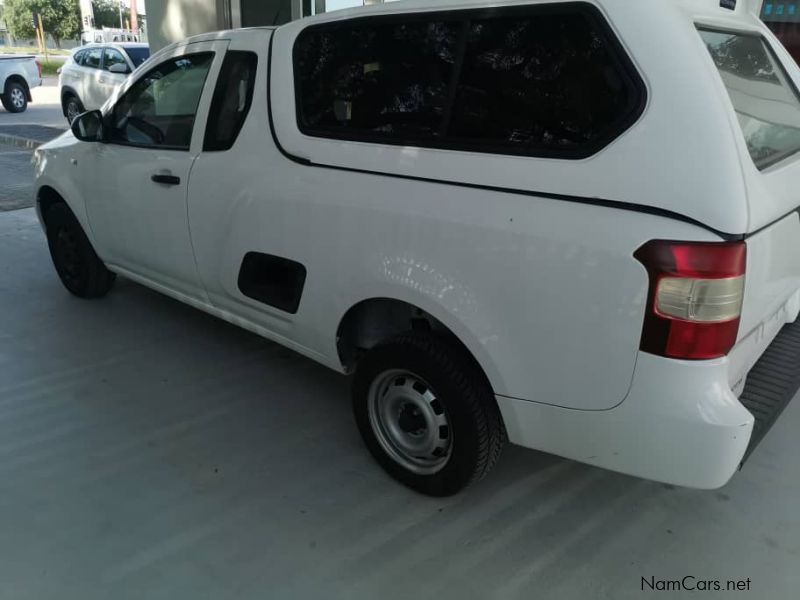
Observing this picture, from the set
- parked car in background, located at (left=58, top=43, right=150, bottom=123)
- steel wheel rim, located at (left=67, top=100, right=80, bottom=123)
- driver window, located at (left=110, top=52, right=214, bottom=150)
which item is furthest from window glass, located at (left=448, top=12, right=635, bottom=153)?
steel wheel rim, located at (left=67, top=100, right=80, bottom=123)

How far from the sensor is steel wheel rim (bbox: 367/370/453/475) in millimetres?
2514

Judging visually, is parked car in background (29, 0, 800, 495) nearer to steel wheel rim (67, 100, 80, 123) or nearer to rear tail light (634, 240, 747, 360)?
rear tail light (634, 240, 747, 360)

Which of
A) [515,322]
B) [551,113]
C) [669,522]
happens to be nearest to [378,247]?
[515,322]

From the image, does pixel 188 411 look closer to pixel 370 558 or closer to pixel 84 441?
pixel 84 441

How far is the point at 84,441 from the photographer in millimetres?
2992

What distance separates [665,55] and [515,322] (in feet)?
2.89

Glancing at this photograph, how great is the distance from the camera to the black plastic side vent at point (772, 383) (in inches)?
85.3

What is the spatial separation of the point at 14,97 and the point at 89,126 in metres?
13.6

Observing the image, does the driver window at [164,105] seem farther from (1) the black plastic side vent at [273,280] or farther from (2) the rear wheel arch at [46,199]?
(2) the rear wheel arch at [46,199]

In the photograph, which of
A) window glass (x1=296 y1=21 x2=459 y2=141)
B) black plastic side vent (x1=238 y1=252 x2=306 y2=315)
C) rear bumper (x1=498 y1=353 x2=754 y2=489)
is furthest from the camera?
black plastic side vent (x1=238 y1=252 x2=306 y2=315)

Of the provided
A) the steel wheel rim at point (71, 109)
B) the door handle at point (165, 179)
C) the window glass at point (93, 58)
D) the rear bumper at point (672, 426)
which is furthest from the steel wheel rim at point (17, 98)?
the rear bumper at point (672, 426)

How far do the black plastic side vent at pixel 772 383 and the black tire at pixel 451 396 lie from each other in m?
0.84

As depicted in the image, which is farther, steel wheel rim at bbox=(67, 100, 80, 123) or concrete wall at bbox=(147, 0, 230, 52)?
steel wheel rim at bbox=(67, 100, 80, 123)

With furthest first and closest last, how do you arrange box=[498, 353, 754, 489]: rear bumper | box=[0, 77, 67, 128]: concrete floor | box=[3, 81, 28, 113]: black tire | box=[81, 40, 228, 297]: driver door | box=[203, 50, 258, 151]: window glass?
box=[3, 81, 28, 113]: black tire < box=[0, 77, 67, 128]: concrete floor < box=[81, 40, 228, 297]: driver door < box=[203, 50, 258, 151]: window glass < box=[498, 353, 754, 489]: rear bumper
